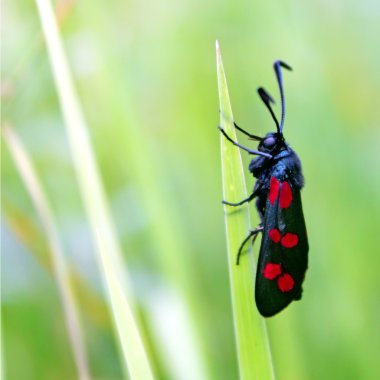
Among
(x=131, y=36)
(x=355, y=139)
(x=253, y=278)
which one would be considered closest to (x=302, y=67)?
(x=355, y=139)

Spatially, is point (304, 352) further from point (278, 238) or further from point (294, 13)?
point (294, 13)

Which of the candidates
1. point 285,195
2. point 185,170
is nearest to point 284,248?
point 285,195

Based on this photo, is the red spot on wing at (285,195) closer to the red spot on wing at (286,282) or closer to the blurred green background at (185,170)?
the red spot on wing at (286,282)

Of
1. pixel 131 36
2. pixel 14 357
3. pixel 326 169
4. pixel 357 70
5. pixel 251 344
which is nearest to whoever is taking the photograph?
pixel 251 344

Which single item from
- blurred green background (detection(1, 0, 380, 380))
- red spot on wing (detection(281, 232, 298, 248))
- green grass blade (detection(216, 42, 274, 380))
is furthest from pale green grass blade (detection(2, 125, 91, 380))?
red spot on wing (detection(281, 232, 298, 248))

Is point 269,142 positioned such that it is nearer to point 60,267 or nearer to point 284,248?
point 284,248

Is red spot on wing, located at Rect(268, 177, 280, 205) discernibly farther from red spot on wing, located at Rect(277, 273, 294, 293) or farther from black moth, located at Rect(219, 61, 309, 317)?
red spot on wing, located at Rect(277, 273, 294, 293)
